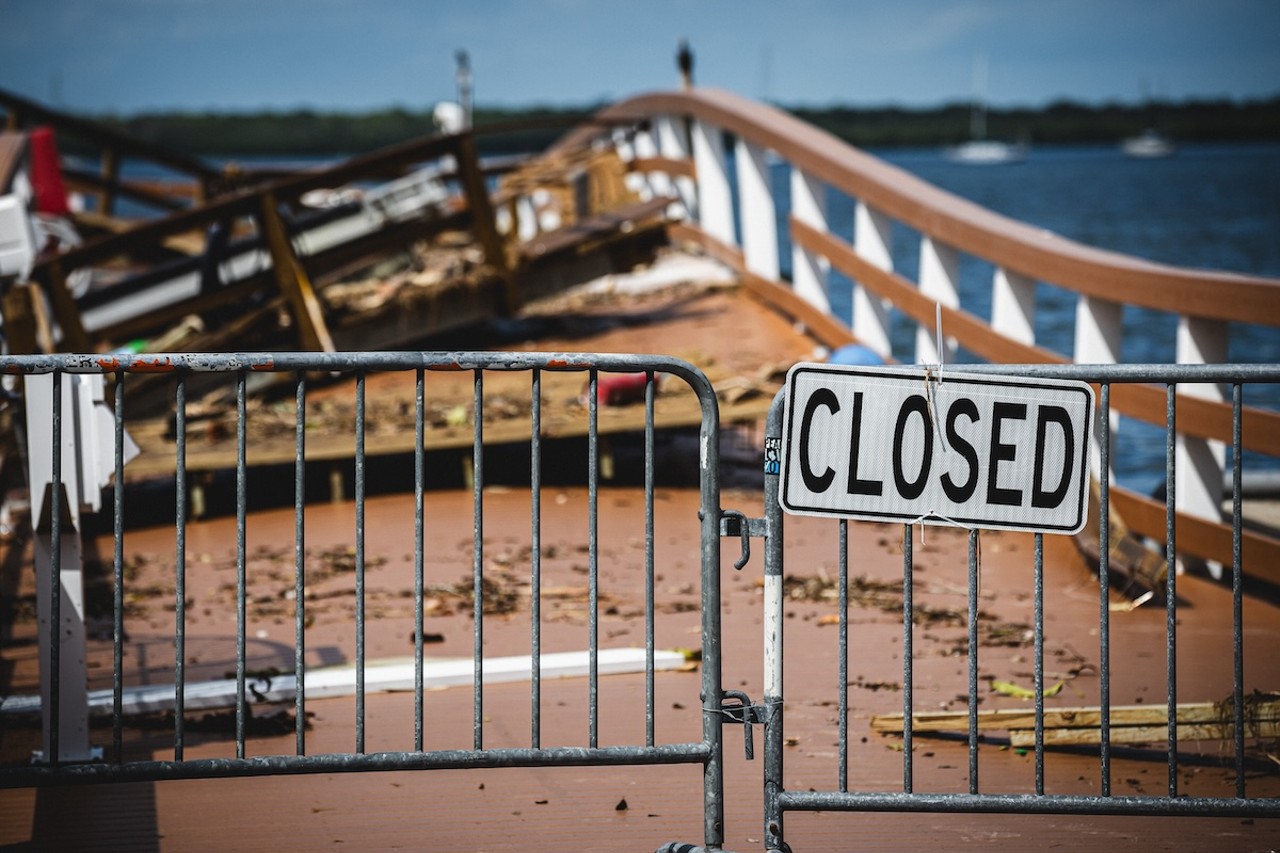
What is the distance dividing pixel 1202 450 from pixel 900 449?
289 centimetres

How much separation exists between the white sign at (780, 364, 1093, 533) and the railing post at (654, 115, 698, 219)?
37.3ft

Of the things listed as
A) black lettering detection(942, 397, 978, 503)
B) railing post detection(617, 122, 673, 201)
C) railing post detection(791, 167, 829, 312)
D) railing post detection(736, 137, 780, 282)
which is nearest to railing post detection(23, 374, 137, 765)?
black lettering detection(942, 397, 978, 503)

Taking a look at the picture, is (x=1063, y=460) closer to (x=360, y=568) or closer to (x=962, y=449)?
(x=962, y=449)

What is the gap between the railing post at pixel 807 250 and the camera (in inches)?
431

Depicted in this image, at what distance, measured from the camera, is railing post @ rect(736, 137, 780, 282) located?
39.5 feet

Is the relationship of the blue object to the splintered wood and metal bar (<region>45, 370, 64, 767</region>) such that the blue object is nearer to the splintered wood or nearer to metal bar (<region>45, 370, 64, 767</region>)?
the splintered wood

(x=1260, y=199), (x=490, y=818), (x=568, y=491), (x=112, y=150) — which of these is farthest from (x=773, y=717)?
(x=1260, y=199)

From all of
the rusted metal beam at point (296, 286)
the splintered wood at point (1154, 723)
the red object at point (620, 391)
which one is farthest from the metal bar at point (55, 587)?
the rusted metal beam at point (296, 286)

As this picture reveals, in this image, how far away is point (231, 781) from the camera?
4578 millimetres

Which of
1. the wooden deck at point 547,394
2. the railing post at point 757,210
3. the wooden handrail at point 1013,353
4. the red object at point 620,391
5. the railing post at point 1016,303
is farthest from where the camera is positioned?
the railing post at point 757,210

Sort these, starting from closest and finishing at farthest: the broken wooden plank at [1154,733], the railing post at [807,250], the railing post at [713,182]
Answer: the broken wooden plank at [1154,733]
the railing post at [807,250]
the railing post at [713,182]

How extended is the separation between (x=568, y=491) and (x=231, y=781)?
4.18 metres

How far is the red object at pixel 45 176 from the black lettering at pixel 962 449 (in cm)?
1299

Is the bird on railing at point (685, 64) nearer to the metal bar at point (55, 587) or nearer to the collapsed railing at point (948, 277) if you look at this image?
the collapsed railing at point (948, 277)
